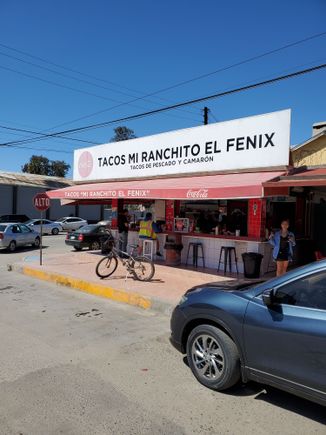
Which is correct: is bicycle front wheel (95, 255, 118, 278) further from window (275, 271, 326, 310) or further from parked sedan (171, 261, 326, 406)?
window (275, 271, 326, 310)

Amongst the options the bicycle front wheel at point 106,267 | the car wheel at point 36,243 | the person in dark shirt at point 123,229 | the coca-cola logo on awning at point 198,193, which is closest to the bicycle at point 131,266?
the bicycle front wheel at point 106,267

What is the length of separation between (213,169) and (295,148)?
8966 mm

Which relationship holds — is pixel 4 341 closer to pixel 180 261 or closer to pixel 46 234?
pixel 180 261

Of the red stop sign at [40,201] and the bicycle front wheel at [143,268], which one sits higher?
the red stop sign at [40,201]

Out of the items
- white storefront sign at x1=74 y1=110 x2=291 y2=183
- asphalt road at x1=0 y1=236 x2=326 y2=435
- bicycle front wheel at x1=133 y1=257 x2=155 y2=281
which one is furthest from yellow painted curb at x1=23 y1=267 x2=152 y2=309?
white storefront sign at x1=74 y1=110 x2=291 y2=183

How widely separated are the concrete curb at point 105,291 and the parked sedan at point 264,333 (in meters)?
3.36

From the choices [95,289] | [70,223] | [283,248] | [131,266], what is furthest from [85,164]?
[70,223]

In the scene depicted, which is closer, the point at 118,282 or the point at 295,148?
the point at 118,282

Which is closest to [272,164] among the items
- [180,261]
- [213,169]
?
[213,169]

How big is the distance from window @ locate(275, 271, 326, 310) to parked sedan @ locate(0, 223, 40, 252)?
688 inches

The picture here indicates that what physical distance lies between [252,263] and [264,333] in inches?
275

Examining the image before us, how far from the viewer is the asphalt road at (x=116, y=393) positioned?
11.7 ft

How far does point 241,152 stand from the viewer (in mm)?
11555

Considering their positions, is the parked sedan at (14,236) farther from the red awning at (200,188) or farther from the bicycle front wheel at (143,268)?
the bicycle front wheel at (143,268)
